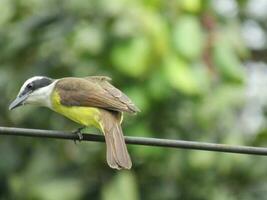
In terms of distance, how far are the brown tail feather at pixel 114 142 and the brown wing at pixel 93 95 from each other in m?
0.06

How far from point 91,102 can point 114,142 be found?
35 centimetres

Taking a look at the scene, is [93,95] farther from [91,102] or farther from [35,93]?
[35,93]

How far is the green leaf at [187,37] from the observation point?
6324 mm

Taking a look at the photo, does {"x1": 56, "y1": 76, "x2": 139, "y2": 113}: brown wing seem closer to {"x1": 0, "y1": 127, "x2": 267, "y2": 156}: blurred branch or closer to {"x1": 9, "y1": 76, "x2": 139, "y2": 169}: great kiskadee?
{"x1": 9, "y1": 76, "x2": 139, "y2": 169}: great kiskadee

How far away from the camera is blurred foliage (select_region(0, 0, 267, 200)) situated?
6414 mm

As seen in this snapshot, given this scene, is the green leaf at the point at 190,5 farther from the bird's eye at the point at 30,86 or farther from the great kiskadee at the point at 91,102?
the bird's eye at the point at 30,86

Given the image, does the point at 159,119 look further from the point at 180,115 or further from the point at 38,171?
the point at 38,171

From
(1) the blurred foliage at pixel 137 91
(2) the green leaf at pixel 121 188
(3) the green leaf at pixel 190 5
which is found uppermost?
(3) the green leaf at pixel 190 5

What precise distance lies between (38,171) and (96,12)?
3.47ft

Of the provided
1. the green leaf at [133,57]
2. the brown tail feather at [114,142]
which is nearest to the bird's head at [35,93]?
the brown tail feather at [114,142]

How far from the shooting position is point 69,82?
5512mm

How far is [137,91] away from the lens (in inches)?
254

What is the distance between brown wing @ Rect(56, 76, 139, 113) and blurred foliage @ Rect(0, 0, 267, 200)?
2.82 feet

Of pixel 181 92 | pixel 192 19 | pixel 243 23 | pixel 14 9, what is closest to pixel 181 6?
pixel 192 19
